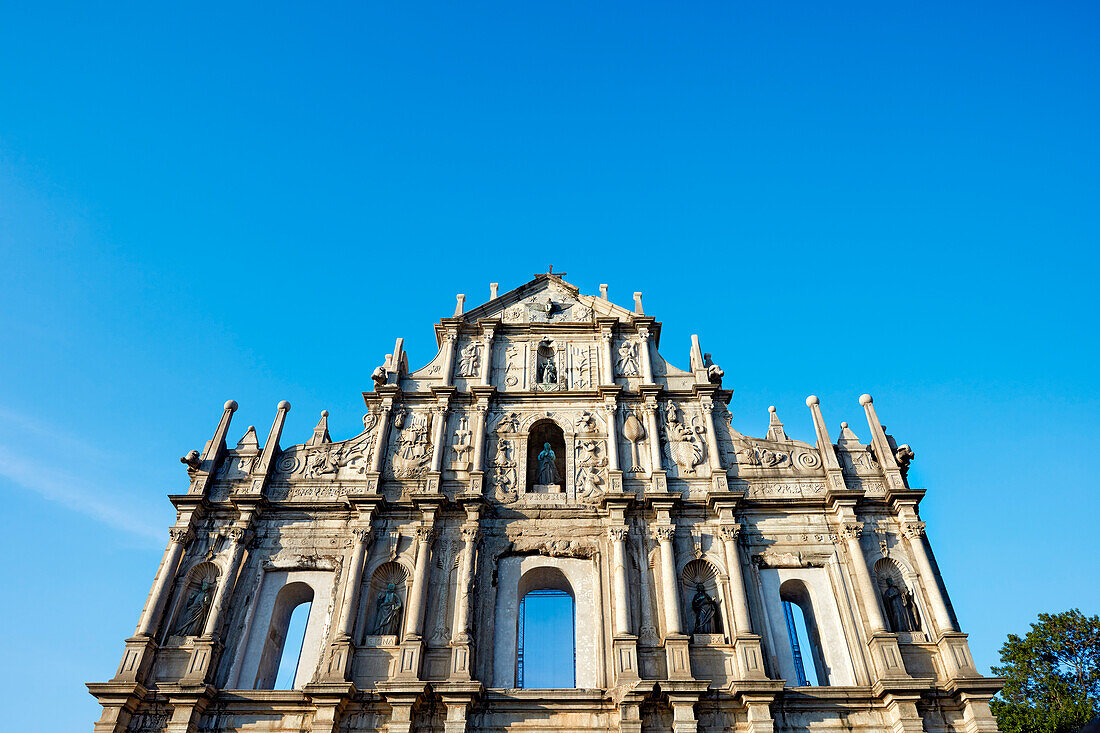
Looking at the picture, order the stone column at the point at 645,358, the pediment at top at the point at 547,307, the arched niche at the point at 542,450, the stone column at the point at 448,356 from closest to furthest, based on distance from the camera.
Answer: the arched niche at the point at 542,450
the stone column at the point at 645,358
the stone column at the point at 448,356
the pediment at top at the point at 547,307

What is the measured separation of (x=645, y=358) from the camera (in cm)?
2056

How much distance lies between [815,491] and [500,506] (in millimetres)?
7357

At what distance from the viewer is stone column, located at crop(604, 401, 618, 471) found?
18.2 metres

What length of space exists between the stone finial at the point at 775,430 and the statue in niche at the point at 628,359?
370 centimetres

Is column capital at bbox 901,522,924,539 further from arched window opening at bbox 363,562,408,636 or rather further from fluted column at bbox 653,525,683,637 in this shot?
arched window opening at bbox 363,562,408,636

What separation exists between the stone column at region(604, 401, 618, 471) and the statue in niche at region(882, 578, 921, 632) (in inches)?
252

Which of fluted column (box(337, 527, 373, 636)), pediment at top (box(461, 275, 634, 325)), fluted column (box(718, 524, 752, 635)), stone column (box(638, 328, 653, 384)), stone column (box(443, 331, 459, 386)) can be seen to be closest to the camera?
fluted column (box(718, 524, 752, 635))

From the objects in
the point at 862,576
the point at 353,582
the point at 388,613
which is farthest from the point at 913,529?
the point at 353,582

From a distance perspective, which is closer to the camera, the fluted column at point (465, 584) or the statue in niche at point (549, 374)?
the fluted column at point (465, 584)

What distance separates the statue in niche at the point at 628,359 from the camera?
2058 centimetres

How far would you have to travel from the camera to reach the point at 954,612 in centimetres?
1575

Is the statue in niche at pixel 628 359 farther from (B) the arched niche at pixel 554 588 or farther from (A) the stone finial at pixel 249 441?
(A) the stone finial at pixel 249 441

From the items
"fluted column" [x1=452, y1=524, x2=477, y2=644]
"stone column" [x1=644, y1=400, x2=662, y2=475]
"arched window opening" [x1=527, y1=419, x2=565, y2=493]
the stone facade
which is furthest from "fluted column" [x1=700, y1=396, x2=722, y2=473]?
"fluted column" [x1=452, y1=524, x2=477, y2=644]

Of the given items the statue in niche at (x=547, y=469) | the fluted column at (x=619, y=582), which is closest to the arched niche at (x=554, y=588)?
the fluted column at (x=619, y=582)
